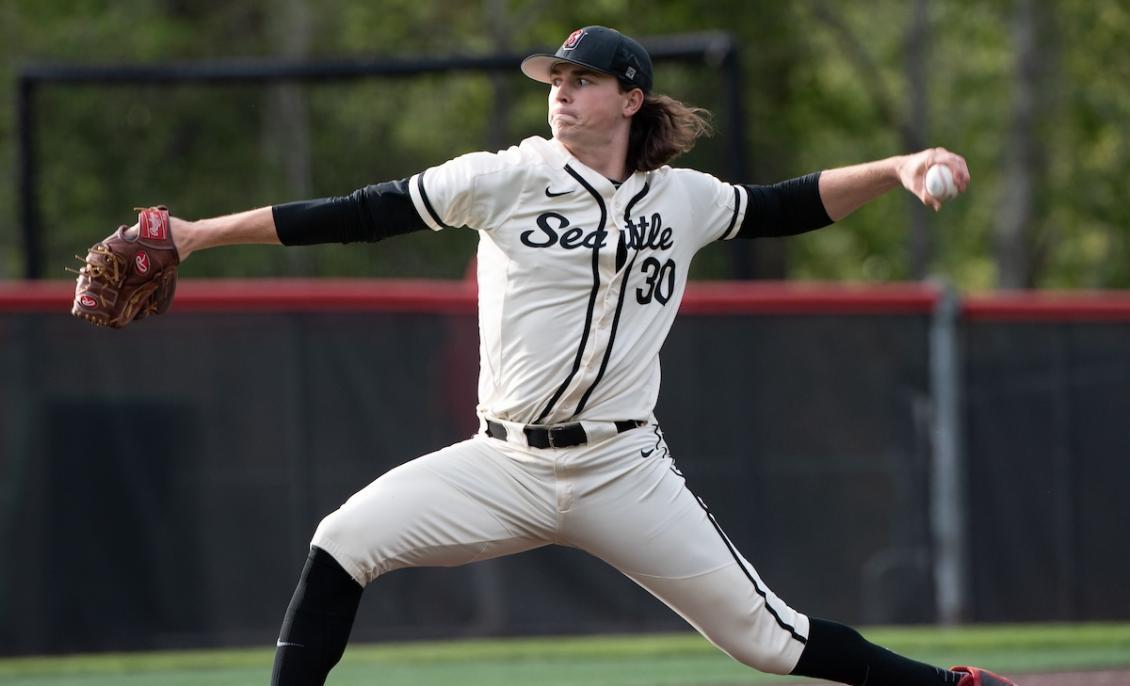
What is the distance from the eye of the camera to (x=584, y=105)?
3848 mm

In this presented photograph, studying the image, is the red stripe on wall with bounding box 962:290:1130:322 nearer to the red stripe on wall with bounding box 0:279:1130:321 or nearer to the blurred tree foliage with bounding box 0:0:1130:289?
the red stripe on wall with bounding box 0:279:1130:321

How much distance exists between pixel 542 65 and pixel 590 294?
0.63 metres

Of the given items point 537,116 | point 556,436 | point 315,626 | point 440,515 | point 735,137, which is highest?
point 537,116

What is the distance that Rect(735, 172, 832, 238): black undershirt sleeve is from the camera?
4066mm

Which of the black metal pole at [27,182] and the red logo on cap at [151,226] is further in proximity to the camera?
the black metal pole at [27,182]

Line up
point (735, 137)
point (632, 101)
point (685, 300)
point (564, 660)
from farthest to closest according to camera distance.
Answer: point (735, 137) → point (685, 300) → point (564, 660) → point (632, 101)

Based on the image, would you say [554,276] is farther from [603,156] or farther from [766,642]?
[766,642]

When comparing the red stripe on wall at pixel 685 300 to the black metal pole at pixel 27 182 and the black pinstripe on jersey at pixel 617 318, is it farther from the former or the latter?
the black pinstripe on jersey at pixel 617 318

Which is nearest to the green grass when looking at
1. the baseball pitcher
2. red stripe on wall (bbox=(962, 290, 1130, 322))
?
red stripe on wall (bbox=(962, 290, 1130, 322))

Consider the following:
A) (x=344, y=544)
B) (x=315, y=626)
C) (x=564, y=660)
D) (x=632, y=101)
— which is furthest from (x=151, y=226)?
(x=564, y=660)

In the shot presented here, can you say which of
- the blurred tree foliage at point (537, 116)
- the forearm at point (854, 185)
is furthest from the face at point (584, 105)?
the blurred tree foliage at point (537, 116)

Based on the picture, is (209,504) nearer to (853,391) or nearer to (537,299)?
(853,391)

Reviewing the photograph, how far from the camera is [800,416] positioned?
8266 mm

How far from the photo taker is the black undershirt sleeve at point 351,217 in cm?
367
